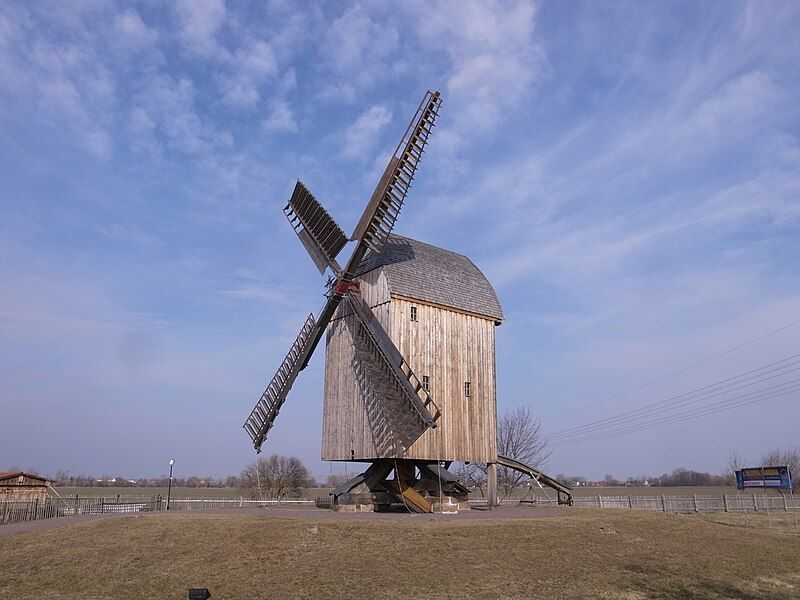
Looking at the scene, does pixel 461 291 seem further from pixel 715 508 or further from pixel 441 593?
pixel 715 508

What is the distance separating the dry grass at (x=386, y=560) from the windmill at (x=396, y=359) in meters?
4.83

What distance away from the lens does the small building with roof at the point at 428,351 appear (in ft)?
78.7

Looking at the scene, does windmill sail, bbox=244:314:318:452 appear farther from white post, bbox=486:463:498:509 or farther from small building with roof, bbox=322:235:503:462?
white post, bbox=486:463:498:509

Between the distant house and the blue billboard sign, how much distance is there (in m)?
40.8

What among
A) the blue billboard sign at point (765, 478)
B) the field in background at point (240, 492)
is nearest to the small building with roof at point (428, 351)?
the blue billboard sign at point (765, 478)

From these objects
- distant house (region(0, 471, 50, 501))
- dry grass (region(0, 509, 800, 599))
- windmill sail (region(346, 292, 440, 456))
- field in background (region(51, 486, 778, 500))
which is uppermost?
windmill sail (region(346, 292, 440, 456))

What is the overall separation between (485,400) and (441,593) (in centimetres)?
1397

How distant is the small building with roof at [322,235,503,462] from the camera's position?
23984 millimetres

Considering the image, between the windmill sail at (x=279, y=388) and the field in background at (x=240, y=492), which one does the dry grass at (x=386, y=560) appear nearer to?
the windmill sail at (x=279, y=388)

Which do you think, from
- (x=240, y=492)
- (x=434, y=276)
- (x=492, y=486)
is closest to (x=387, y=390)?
(x=434, y=276)

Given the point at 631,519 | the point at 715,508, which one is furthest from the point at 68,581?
the point at 715,508

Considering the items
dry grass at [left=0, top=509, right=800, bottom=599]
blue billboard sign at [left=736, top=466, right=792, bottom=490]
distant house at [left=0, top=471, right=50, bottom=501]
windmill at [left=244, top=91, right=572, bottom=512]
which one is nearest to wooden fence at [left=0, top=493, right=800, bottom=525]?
blue billboard sign at [left=736, top=466, right=792, bottom=490]

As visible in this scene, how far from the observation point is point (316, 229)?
27.1 metres

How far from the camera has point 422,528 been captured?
17625 millimetres
